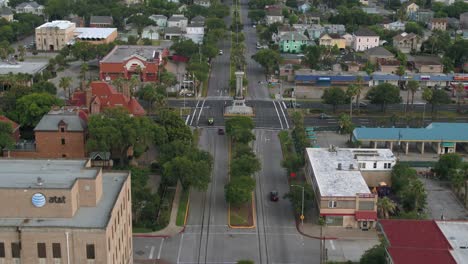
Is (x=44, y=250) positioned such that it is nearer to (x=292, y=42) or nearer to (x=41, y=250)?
(x=41, y=250)

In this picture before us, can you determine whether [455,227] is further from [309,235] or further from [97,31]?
[97,31]

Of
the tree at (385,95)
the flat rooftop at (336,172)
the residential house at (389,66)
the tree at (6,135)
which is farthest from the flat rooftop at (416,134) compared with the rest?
the residential house at (389,66)

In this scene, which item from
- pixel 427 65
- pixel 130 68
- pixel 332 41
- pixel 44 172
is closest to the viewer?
pixel 44 172

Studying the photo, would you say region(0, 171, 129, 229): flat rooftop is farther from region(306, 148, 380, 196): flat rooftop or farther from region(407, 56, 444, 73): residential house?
region(407, 56, 444, 73): residential house

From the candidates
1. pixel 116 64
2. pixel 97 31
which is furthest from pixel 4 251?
pixel 97 31

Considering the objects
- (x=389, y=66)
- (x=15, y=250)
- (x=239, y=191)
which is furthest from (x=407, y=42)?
(x=15, y=250)

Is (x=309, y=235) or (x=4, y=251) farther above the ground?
(x=4, y=251)

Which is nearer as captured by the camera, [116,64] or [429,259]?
[429,259]
